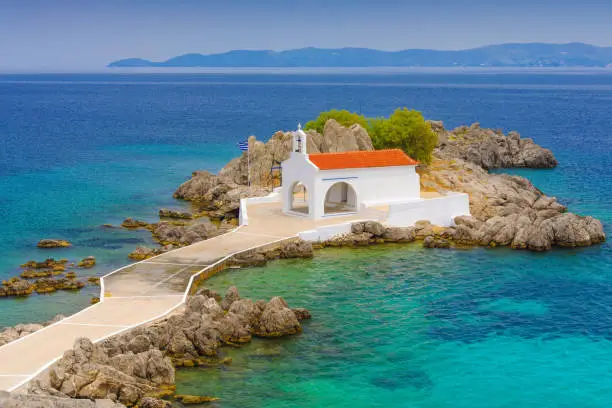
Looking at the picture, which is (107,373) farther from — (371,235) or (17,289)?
(371,235)

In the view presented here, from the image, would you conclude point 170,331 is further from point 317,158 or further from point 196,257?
point 317,158

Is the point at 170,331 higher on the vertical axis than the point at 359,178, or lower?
lower

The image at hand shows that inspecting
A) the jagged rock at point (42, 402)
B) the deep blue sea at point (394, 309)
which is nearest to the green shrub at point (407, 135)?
the deep blue sea at point (394, 309)

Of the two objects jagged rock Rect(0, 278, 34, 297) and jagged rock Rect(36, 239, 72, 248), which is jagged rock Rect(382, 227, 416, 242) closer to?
jagged rock Rect(36, 239, 72, 248)

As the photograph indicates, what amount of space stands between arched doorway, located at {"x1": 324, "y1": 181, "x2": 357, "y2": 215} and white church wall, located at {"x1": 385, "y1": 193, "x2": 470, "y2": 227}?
3201mm

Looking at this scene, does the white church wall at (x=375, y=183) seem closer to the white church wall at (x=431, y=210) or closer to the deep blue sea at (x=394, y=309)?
the white church wall at (x=431, y=210)

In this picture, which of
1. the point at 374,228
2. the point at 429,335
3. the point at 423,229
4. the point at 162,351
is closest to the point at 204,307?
the point at 162,351

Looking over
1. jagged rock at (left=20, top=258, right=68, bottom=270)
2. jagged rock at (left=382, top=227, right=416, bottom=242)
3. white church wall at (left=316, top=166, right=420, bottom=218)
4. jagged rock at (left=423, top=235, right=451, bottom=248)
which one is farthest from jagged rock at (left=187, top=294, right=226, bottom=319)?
jagged rock at (left=423, top=235, right=451, bottom=248)

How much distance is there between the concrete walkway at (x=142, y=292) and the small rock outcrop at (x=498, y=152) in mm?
38689

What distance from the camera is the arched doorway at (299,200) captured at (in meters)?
57.0

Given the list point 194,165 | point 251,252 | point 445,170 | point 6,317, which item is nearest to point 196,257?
point 251,252

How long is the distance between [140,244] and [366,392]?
26236 millimetres

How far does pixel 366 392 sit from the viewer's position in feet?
102

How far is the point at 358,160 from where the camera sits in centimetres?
5600
